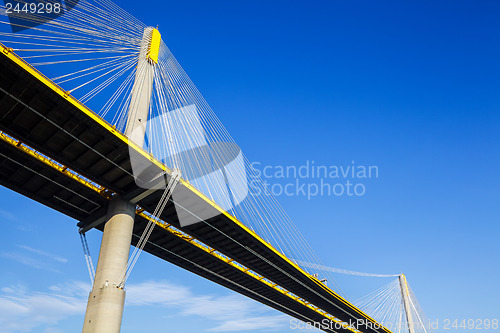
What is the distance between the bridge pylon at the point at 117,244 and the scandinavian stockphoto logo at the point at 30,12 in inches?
303

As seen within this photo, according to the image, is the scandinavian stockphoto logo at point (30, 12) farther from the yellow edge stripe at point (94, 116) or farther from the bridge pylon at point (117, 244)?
the bridge pylon at point (117, 244)

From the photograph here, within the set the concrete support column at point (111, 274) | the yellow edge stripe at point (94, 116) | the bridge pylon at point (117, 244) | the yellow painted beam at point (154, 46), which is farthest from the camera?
the yellow painted beam at point (154, 46)

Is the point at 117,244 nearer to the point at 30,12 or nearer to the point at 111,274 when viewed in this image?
the point at 111,274

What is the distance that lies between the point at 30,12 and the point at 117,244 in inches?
667

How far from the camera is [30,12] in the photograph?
24406mm

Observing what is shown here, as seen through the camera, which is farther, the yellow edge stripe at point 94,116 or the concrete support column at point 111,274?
the concrete support column at point 111,274

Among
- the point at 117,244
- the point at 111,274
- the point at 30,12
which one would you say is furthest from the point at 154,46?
the point at 111,274

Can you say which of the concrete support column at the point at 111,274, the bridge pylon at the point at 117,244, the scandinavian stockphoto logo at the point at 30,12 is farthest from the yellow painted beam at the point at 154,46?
the concrete support column at the point at 111,274

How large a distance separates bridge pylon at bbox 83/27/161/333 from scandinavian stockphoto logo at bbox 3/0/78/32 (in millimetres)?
7687

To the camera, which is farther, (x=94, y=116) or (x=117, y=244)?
(x=117, y=244)

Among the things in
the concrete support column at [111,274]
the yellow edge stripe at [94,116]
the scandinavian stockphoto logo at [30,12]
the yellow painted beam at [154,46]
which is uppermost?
the yellow painted beam at [154,46]

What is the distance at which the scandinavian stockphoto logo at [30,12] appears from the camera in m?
22.8

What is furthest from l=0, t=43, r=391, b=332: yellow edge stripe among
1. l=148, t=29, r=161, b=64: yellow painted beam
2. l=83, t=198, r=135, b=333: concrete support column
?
l=148, t=29, r=161, b=64: yellow painted beam

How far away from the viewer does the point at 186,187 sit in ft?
98.1
